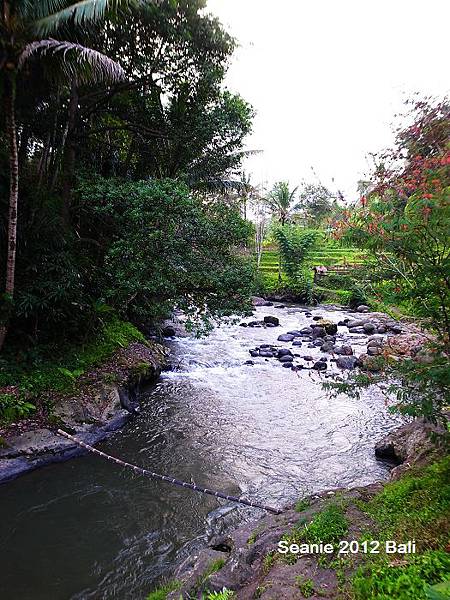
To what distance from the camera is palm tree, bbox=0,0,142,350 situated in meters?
6.32

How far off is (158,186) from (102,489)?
19.0 ft

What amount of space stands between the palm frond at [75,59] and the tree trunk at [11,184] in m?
0.51

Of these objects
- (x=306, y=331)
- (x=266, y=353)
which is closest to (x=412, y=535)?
(x=266, y=353)

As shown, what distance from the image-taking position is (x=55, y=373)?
25.2 feet

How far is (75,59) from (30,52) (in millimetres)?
985

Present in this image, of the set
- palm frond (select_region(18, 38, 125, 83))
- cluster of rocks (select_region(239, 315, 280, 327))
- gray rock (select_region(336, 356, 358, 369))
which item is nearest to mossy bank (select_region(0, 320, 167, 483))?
palm frond (select_region(18, 38, 125, 83))

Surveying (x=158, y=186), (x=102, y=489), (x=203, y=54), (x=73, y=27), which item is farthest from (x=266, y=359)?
(x=73, y=27)

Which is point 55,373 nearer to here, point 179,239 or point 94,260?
point 94,260

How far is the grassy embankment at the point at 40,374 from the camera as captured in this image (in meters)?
6.64

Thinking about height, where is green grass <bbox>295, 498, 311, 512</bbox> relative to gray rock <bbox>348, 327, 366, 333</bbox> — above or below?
above

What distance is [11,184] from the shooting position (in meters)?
6.75

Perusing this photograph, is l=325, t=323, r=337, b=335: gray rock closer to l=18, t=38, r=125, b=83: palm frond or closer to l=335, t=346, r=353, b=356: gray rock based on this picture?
l=335, t=346, r=353, b=356: gray rock

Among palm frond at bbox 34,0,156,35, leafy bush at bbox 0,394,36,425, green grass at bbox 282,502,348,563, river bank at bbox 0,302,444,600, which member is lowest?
river bank at bbox 0,302,444,600

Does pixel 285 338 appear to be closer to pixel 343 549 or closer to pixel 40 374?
pixel 40 374
